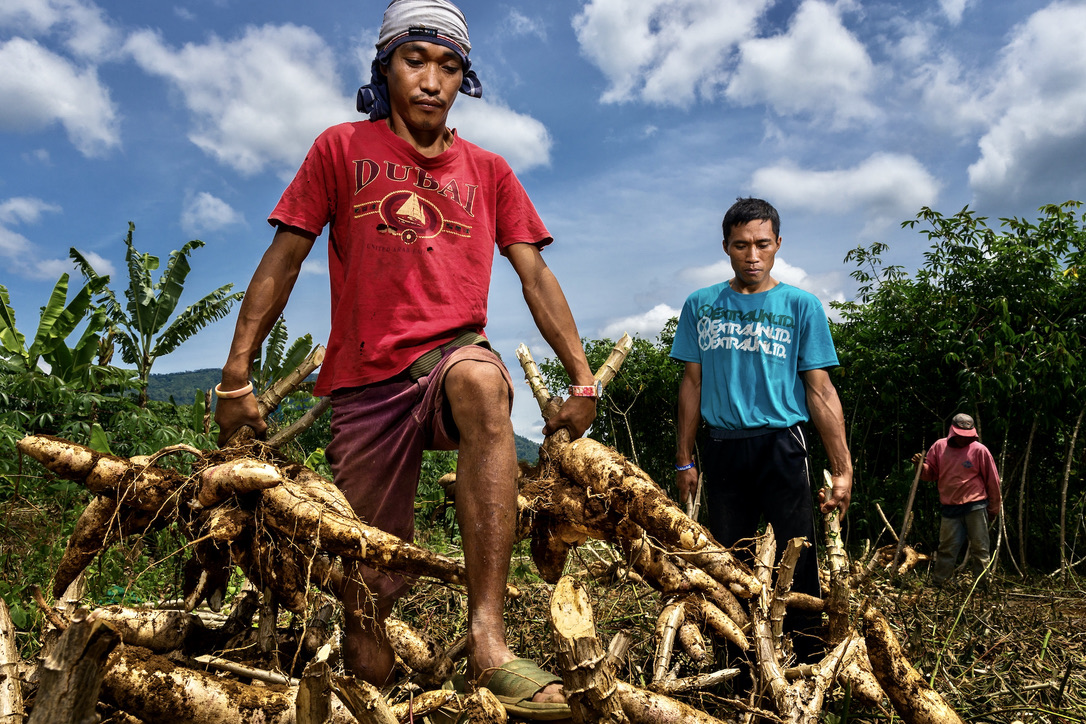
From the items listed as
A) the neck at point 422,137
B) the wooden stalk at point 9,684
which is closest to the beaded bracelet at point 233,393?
the wooden stalk at point 9,684

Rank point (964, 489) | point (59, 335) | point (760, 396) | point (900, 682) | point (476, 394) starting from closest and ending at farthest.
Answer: point (476, 394)
point (900, 682)
point (760, 396)
point (964, 489)
point (59, 335)

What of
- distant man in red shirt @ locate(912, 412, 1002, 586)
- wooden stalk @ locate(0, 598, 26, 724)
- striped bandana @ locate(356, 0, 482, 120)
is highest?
striped bandana @ locate(356, 0, 482, 120)

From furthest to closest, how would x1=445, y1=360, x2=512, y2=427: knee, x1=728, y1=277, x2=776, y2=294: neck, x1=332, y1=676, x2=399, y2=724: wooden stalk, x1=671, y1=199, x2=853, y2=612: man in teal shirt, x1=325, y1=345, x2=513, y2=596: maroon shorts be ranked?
x1=728, y1=277, x2=776, y2=294: neck
x1=671, y1=199, x2=853, y2=612: man in teal shirt
x1=325, y1=345, x2=513, y2=596: maroon shorts
x1=445, y1=360, x2=512, y2=427: knee
x1=332, y1=676, x2=399, y2=724: wooden stalk

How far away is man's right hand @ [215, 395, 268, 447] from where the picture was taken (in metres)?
2.46

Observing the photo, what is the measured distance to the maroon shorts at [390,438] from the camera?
2137mm

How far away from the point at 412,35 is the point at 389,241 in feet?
2.32

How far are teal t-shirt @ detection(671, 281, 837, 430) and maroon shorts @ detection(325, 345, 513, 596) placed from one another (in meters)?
1.32

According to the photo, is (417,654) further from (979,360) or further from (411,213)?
(979,360)

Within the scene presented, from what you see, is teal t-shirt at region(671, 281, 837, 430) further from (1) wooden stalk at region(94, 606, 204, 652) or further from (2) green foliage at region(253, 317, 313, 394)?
(2) green foliage at region(253, 317, 313, 394)

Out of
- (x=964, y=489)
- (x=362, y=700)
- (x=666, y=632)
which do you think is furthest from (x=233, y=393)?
(x=964, y=489)

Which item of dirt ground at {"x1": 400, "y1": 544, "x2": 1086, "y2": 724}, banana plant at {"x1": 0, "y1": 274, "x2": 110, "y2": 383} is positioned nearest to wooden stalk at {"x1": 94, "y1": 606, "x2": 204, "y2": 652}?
dirt ground at {"x1": 400, "y1": 544, "x2": 1086, "y2": 724}

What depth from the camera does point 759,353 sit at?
3.14 m

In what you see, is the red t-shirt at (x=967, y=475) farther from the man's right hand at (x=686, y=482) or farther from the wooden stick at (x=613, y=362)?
the wooden stick at (x=613, y=362)

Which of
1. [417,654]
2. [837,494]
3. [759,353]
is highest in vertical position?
[759,353]
